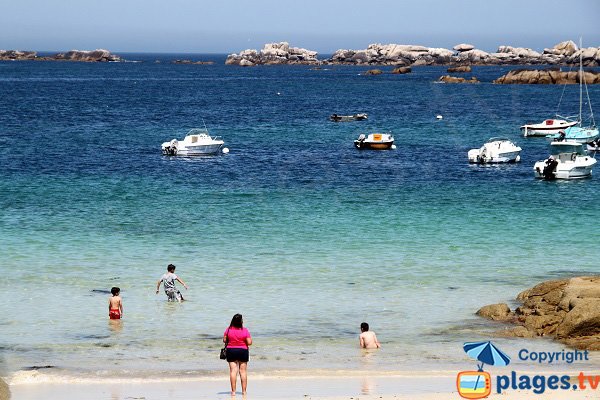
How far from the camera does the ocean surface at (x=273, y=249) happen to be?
26.0m

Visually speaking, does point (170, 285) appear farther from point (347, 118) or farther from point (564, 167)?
point (347, 118)

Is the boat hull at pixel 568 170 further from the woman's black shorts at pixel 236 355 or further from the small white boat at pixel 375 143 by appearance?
the woman's black shorts at pixel 236 355

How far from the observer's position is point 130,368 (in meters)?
23.8

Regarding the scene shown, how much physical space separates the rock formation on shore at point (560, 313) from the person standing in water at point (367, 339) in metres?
3.96

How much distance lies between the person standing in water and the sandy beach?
2.65m

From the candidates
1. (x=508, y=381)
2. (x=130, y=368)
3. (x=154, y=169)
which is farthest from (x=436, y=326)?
(x=154, y=169)

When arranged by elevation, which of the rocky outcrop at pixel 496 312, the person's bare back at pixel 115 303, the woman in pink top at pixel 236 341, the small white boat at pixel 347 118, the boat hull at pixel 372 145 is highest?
the small white boat at pixel 347 118

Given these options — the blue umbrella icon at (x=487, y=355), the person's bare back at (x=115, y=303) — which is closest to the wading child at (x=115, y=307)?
the person's bare back at (x=115, y=303)

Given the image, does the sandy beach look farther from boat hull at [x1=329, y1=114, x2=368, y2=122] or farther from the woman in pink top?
boat hull at [x1=329, y1=114, x2=368, y2=122]

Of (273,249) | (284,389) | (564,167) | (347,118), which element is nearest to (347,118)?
(347,118)

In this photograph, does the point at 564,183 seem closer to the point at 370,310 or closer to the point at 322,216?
the point at 322,216

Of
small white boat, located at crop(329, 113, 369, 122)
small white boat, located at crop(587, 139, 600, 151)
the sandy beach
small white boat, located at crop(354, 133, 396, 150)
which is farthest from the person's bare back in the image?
small white boat, located at crop(329, 113, 369, 122)

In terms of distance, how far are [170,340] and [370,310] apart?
690 cm

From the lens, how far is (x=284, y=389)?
21531 mm
